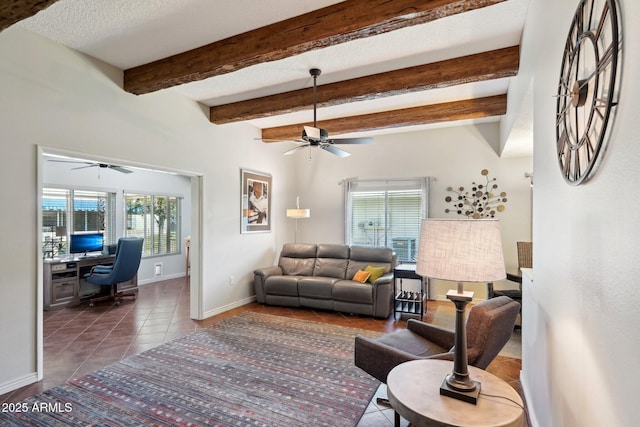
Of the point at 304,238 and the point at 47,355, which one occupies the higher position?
the point at 304,238

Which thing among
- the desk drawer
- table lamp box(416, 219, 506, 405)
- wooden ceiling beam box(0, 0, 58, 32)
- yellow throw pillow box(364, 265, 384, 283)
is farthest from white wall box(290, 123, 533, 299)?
wooden ceiling beam box(0, 0, 58, 32)

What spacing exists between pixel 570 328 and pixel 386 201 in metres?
5.14

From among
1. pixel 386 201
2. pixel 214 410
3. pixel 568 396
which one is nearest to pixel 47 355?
pixel 214 410

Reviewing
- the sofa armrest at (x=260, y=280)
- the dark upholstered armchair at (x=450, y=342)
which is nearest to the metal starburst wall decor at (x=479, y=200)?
the sofa armrest at (x=260, y=280)

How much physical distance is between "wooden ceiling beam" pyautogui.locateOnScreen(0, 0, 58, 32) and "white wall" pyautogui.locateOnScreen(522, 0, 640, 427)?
96.4 inches

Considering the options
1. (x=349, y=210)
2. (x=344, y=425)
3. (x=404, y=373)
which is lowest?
(x=344, y=425)

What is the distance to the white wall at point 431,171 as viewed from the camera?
558 centimetres

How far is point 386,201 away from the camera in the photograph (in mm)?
6527

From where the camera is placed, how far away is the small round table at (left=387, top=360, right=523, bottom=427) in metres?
1.33

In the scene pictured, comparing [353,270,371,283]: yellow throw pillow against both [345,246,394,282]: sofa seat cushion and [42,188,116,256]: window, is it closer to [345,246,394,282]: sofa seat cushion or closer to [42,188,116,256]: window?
[345,246,394,282]: sofa seat cushion

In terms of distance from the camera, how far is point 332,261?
19.3ft

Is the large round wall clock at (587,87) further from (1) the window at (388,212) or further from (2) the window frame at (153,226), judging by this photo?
(2) the window frame at (153,226)

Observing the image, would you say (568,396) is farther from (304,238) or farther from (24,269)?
(304,238)

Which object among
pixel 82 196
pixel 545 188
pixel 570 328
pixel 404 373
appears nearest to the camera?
pixel 570 328
